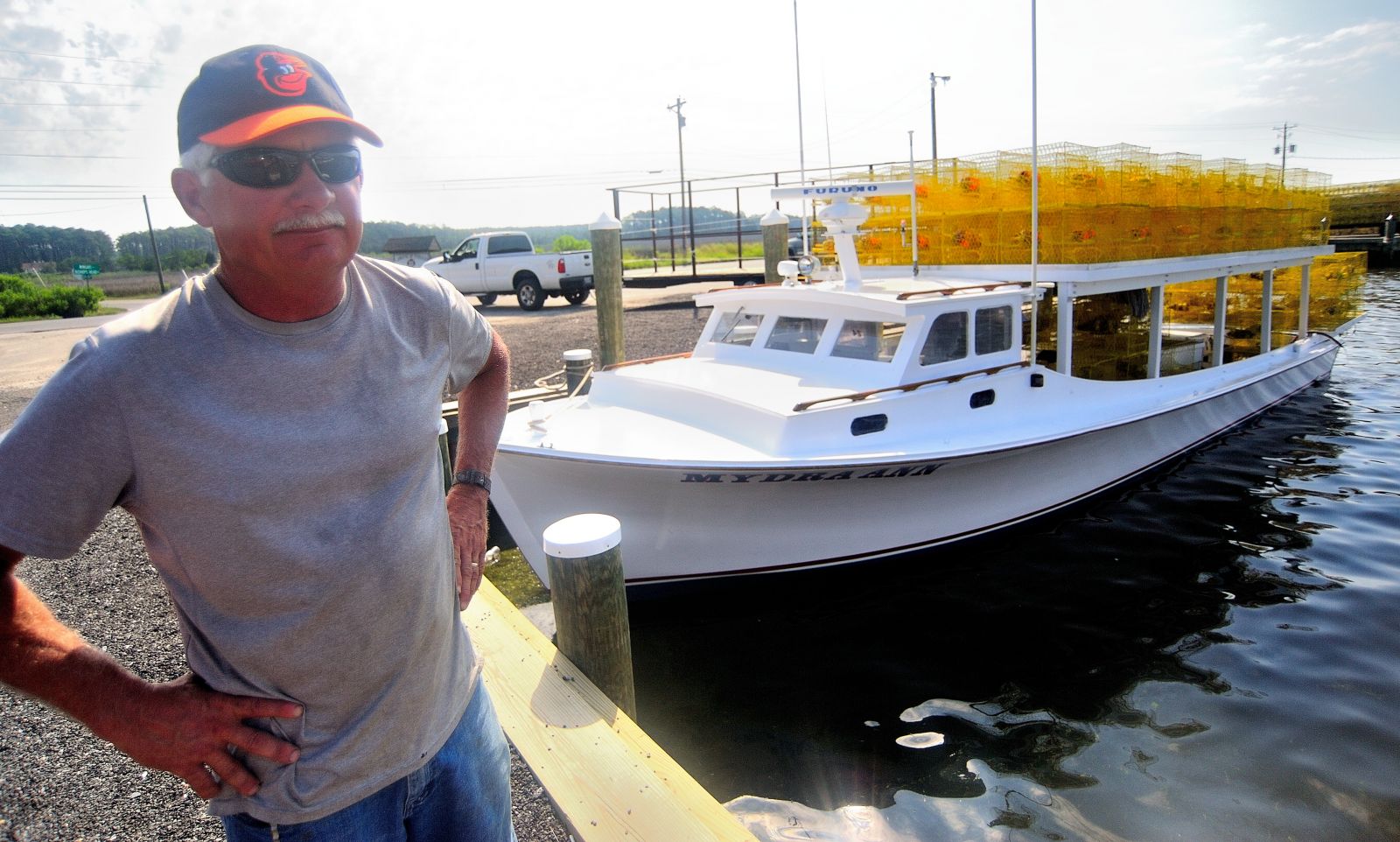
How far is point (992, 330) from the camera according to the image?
7039 millimetres

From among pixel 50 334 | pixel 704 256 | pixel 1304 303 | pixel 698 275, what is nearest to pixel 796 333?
pixel 1304 303

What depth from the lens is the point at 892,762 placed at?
4570 millimetres

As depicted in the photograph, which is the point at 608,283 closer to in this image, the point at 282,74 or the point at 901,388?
the point at 901,388

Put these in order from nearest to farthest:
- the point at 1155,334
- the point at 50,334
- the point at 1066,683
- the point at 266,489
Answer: the point at 266,489
the point at 1066,683
the point at 1155,334
the point at 50,334

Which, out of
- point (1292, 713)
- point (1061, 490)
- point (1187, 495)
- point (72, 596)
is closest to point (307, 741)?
point (1292, 713)

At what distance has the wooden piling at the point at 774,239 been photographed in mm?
12953

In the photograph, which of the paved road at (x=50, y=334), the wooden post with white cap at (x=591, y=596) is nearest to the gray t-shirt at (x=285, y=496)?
the wooden post with white cap at (x=591, y=596)

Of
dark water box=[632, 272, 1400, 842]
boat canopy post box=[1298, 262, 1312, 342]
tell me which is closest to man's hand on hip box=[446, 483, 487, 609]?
dark water box=[632, 272, 1400, 842]

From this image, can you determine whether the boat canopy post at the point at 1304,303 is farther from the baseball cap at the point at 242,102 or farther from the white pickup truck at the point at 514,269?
the white pickup truck at the point at 514,269

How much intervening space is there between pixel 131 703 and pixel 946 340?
20.3 ft

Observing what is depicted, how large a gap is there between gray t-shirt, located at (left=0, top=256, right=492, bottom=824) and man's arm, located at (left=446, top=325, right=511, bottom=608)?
406 mm

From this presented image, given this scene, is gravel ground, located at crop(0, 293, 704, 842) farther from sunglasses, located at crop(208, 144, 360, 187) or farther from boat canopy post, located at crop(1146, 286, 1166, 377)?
boat canopy post, located at crop(1146, 286, 1166, 377)

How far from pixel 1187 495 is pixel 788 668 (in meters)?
5.25

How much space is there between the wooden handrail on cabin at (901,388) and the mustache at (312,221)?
179 inches
